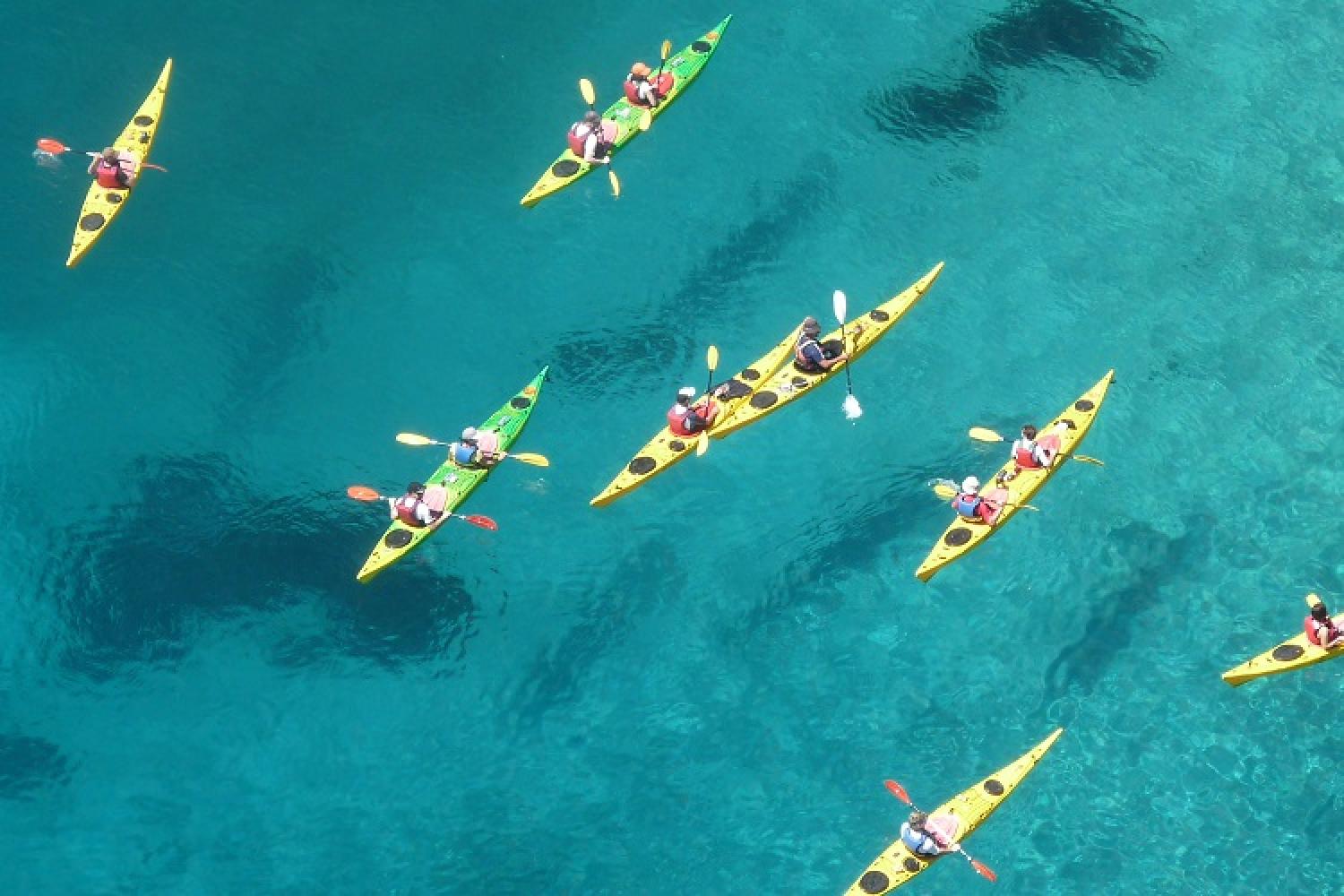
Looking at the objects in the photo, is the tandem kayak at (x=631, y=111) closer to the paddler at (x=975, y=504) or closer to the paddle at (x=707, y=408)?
the paddle at (x=707, y=408)

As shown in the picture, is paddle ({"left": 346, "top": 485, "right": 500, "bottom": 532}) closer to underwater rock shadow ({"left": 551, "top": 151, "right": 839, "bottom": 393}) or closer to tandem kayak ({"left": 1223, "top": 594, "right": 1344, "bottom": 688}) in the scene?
underwater rock shadow ({"left": 551, "top": 151, "right": 839, "bottom": 393})

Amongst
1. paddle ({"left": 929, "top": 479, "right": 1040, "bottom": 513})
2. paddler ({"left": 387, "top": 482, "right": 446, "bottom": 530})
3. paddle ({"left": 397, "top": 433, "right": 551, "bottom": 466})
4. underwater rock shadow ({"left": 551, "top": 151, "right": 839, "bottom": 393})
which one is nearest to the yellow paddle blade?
paddle ({"left": 397, "top": 433, "right": 551, "bottom": 466})

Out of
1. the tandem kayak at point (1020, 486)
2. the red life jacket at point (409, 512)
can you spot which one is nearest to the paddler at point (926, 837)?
the tandem kayak at point (1020, 486)

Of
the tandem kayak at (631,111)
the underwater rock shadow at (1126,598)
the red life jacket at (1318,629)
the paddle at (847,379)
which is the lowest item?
the red life jacket at (1318,629)

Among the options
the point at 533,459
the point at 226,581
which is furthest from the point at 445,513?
the point at 226,581

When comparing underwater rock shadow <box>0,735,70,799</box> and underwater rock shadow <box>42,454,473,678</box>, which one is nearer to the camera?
underwater rock shadow <box>0,735,70,799</box>
